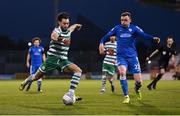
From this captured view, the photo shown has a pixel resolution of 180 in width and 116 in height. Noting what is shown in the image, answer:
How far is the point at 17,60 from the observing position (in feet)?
160

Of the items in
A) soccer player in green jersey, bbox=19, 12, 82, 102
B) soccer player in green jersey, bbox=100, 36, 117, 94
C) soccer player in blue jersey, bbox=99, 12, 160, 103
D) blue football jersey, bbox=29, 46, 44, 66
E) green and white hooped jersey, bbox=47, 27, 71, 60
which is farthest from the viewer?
blue football jersey, bbox=29, 46, 44, 66

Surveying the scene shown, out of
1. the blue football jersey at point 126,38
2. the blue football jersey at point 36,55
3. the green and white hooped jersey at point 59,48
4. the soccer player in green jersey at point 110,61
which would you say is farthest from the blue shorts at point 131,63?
the blue football jersey at point 36,55

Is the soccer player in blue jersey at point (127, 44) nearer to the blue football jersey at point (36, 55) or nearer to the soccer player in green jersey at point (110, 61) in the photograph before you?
the soccer player in green jersey at point (110, 61)

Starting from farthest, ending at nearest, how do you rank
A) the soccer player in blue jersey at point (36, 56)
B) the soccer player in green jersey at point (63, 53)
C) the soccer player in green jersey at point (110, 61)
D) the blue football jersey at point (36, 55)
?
the blue football jersey at point (36, 55)
the soccer player in blue jersey at point (36, 56)
the soccer player in green jersey at point (110, 61)
the soccer player in green jersey at point (63, 53)

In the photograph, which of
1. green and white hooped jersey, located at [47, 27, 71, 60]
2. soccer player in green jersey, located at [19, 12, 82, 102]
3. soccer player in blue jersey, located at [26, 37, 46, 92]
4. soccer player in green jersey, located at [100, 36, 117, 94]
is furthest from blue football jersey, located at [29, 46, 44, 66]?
green and white hooped jersey, located at [47, 27, 71, 60]

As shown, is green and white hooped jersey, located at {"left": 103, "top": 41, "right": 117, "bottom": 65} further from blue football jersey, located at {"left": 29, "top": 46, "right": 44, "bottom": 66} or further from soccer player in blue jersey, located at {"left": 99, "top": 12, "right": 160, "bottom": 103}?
soccer player in blue jersey, located at {"left": 99, "top": 12, "right": 160, "bottom": 103}

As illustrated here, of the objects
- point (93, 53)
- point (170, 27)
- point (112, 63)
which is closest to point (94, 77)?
point (93, 53)

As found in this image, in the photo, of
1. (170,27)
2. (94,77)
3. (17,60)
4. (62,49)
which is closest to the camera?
(62,49)

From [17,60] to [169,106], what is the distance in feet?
124

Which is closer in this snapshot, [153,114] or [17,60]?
[153,114]

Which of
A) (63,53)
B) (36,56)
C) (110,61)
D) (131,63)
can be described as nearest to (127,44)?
(131,63)

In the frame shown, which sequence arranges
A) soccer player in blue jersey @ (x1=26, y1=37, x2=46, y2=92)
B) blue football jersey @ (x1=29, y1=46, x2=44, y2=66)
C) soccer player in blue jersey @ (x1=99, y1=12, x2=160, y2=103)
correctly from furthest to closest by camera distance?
blue football jersey @ (x1=29, y1=46, x2=44, y2=66) < soccer player in blue jersey @ (x1=26, y1=37, x2=46, y2=92) < soccer player in blue jersey @ (x1=99, y1=12, x2=160, y2=103)

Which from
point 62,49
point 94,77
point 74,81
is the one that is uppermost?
point 62,49

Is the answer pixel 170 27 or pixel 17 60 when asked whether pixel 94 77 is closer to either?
pixel 17 60
